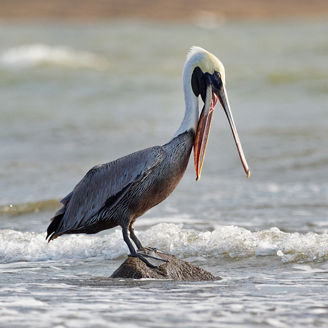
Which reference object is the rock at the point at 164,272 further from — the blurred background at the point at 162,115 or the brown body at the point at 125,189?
the blurred background at the point at 162,115

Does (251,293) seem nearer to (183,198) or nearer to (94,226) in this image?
(94,226)

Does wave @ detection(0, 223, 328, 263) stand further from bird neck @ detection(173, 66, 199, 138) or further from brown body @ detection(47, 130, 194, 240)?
bird neck @ detection(173, 66, 199, 138)

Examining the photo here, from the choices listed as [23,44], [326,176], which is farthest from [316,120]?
[23,44]

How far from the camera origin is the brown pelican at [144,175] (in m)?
6.18

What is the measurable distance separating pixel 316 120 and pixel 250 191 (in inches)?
213

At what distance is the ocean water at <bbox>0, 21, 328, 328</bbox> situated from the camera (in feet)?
17.4

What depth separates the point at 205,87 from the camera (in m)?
6.47

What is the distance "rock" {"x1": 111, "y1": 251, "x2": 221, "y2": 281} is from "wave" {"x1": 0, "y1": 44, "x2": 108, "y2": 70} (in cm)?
1761

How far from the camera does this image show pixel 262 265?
6.65 m

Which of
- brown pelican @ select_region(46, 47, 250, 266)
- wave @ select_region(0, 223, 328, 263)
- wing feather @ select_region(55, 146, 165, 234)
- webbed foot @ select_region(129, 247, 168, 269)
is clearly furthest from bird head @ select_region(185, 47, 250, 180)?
wave @ select_region(0, 223, 328, 263)

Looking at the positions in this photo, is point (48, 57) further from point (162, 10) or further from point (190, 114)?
point (162, 10)

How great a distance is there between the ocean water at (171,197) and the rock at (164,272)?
0.31ft

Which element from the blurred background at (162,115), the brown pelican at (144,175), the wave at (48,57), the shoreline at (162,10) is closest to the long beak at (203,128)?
the brown pelican at (144,175)

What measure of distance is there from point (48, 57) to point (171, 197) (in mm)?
17044
